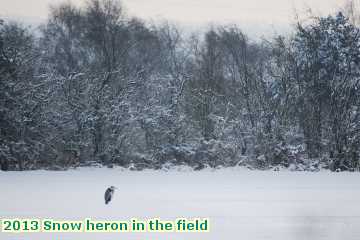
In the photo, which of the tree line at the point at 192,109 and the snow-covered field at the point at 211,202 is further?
the tree line at the point at 192,109

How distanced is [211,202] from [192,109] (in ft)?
42.4

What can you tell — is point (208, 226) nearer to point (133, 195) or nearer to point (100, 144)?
point (133, 195)

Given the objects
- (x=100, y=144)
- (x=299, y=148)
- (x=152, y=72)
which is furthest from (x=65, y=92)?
(x=299, y=148)

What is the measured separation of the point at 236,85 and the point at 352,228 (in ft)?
57.3

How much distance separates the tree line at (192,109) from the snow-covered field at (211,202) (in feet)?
10.8

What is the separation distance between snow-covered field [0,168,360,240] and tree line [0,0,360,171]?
3283 millimetres

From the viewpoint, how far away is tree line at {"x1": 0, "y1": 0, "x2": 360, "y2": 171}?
22141 millimetres

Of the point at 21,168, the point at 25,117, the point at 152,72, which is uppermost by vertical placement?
the point at 152,72

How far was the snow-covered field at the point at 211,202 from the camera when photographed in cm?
917

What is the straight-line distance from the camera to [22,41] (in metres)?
23.8

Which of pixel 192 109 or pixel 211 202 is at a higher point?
pixel 192 109

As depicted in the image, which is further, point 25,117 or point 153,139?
point 153,139

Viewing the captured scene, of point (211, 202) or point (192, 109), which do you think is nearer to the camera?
point (211, 202)

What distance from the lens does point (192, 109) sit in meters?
25.3
